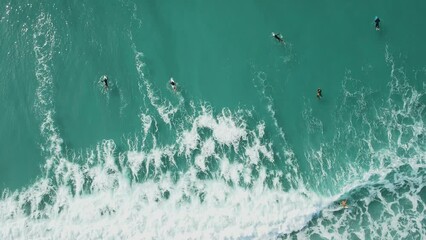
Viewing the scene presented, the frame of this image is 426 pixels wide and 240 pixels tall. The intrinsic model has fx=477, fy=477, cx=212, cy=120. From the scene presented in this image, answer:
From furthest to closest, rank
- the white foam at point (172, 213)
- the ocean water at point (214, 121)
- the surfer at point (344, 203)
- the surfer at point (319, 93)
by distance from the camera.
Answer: the surfer at point (319, 93) → the white foam at point (172, 213) → the ocean water at point (214, 121) → the surfer at point (344, 203)

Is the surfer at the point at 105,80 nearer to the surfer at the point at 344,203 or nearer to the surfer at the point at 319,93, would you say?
the surfer at the point at 319,93

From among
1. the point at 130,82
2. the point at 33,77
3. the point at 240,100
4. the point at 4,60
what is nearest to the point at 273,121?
the point at 240,100

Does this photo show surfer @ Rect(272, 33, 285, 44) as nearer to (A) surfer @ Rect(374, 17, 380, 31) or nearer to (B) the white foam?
(A) surfer @ Rect(374, 17, 380, 31)

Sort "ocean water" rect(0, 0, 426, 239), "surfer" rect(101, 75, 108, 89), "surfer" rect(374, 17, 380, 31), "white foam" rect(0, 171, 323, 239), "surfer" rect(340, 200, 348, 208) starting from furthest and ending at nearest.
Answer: "surfer" rect(101, 75, 108, 89) → "surfer" rect(374, 17, 380, 31) → "white foam" rect(0, 171, 323, 239) → "ocean water" rect(0, 0, 426, 239) → "surfer" rect(340, 200, 348, 208)

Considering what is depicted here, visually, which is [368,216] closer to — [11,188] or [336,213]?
[336,213]

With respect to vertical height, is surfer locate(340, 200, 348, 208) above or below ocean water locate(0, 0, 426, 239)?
below

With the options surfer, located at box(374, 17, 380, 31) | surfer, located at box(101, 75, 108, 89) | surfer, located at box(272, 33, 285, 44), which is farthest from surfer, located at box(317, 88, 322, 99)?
surfer, located at box(101, 75, 108, 89)

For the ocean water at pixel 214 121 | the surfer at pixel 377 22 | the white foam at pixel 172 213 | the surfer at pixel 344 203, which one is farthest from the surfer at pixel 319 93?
the surfer at pixel 344 203

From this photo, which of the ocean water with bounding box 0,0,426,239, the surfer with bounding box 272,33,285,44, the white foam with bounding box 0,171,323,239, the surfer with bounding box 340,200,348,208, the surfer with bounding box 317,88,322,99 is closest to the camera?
the surfer with bounding box 340,200,348,208
